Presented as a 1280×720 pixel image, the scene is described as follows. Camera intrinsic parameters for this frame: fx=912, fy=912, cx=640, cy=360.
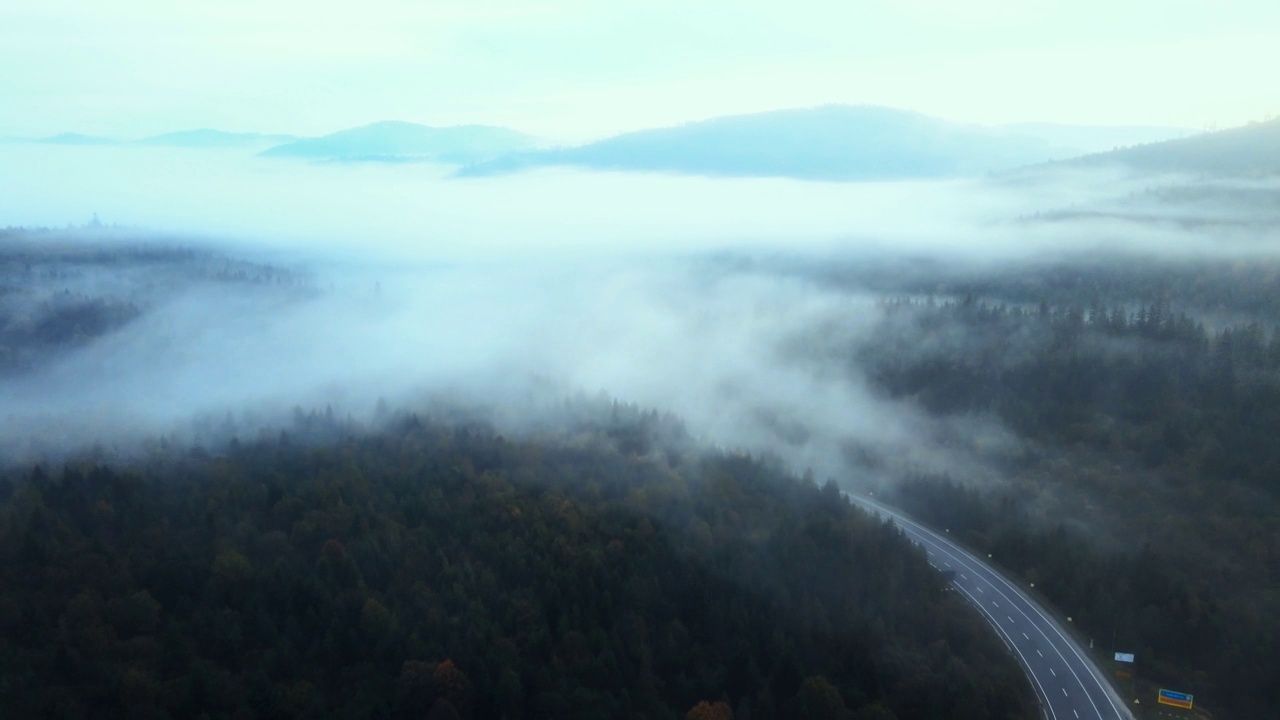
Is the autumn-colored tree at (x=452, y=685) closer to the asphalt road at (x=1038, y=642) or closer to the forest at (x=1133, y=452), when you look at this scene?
the asphalt road at (x=1038, y=642)

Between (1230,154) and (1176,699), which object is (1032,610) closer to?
(1176,699)

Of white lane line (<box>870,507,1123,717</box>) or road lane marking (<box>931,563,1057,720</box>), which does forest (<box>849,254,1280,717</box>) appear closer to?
white lane line (<box>870,507,1123,717</box>)

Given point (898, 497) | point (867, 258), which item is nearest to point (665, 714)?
point (898, 497)

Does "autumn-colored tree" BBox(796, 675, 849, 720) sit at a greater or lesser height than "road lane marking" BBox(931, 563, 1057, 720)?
greater

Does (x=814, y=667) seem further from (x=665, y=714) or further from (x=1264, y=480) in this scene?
(x=1264, y=480)

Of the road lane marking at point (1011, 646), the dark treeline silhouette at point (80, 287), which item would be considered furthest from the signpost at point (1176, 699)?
the dark treeline silhouette at point (80, 287)

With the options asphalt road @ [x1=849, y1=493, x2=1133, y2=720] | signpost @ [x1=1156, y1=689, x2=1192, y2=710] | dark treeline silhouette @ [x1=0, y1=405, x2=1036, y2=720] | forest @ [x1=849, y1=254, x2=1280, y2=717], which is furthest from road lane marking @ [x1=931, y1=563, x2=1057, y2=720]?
signpost @ [x1=1156, y1=689, x2=1192, y2=710]
